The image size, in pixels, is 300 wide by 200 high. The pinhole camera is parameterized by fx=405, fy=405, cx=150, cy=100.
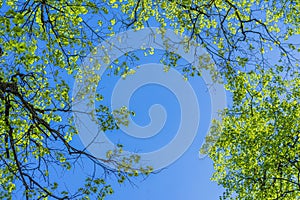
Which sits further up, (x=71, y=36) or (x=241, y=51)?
(x=71, y=36)

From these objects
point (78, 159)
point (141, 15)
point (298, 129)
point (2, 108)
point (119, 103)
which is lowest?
point (78, 159)

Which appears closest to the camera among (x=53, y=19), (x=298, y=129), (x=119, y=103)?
(x=53, y=19)

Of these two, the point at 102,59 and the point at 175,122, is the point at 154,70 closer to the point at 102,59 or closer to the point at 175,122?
the point at 175,122

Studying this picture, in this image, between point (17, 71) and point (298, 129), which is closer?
point (17, 71)

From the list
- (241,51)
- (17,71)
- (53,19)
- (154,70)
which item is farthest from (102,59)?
(154,70)

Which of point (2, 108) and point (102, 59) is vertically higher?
point (102, 59)

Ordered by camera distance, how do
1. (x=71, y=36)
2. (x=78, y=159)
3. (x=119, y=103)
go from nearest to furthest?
(x=78, y=159)
(x=71, y=36)
(x=119, y=103)

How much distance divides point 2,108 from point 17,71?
3.71 ft

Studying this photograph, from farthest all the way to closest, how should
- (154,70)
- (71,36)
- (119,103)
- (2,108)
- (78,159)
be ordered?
(154,70), (119,103), (71,36), (2,108), (78,159)

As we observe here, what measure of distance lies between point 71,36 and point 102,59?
4.05ft

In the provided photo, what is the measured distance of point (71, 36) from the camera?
40.3 feet

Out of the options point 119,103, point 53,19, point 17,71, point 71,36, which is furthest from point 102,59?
point 119,103

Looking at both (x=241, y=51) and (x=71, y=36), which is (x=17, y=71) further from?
(x=241, y=51)

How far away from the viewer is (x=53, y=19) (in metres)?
11.5
